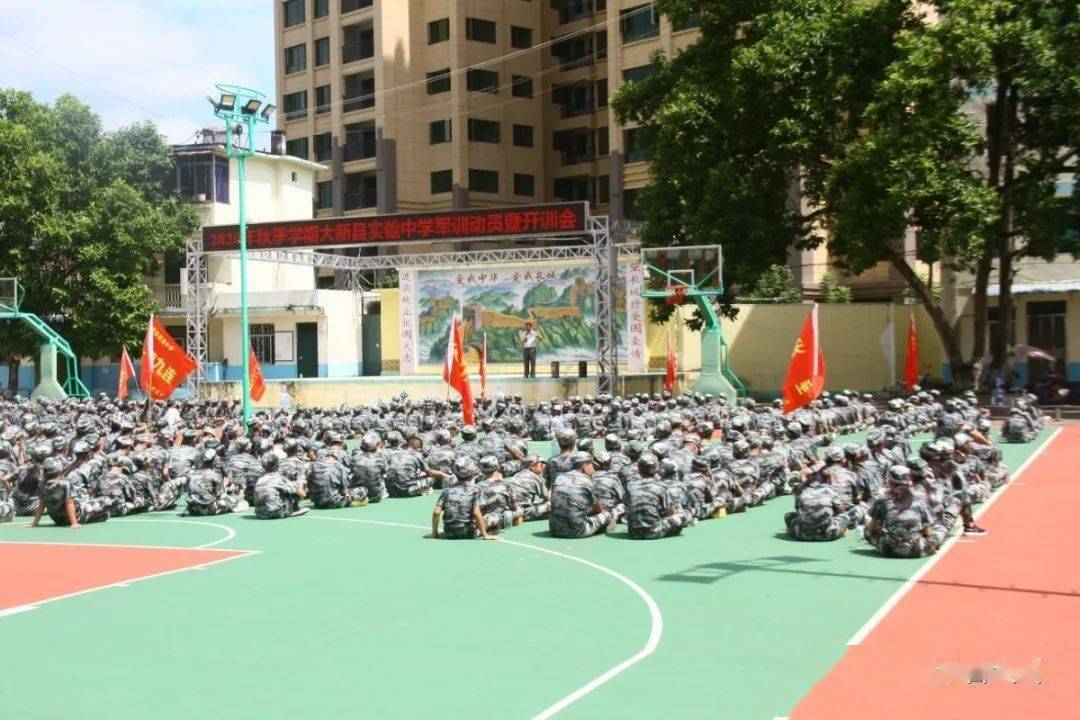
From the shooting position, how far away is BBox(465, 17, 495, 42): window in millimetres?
59625

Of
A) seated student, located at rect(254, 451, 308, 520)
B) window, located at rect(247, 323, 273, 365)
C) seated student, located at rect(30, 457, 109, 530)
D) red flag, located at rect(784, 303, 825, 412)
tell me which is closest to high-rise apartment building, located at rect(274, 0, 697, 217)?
window, located at rect(247, 323, 273, 365)

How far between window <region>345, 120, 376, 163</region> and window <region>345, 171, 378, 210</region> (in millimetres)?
978

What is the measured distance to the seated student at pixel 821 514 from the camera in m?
13.7

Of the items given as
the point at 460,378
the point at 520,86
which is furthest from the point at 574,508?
the point at 520,86

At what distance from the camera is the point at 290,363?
163 feet

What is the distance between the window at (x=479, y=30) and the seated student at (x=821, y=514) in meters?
49.6

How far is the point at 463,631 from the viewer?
32.0 feet

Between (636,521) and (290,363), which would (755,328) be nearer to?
(290,363)

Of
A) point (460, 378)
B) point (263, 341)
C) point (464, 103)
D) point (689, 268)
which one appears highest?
point (464, 103)

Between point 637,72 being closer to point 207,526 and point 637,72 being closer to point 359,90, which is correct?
point 359,90

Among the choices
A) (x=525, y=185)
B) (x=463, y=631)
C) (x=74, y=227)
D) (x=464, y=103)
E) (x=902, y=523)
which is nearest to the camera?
(x=463, y=631)

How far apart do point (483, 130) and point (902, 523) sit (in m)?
50.2

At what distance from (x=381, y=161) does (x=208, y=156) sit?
36.2 feet

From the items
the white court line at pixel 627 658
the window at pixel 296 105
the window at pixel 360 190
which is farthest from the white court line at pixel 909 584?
the window at pixel 296 105
